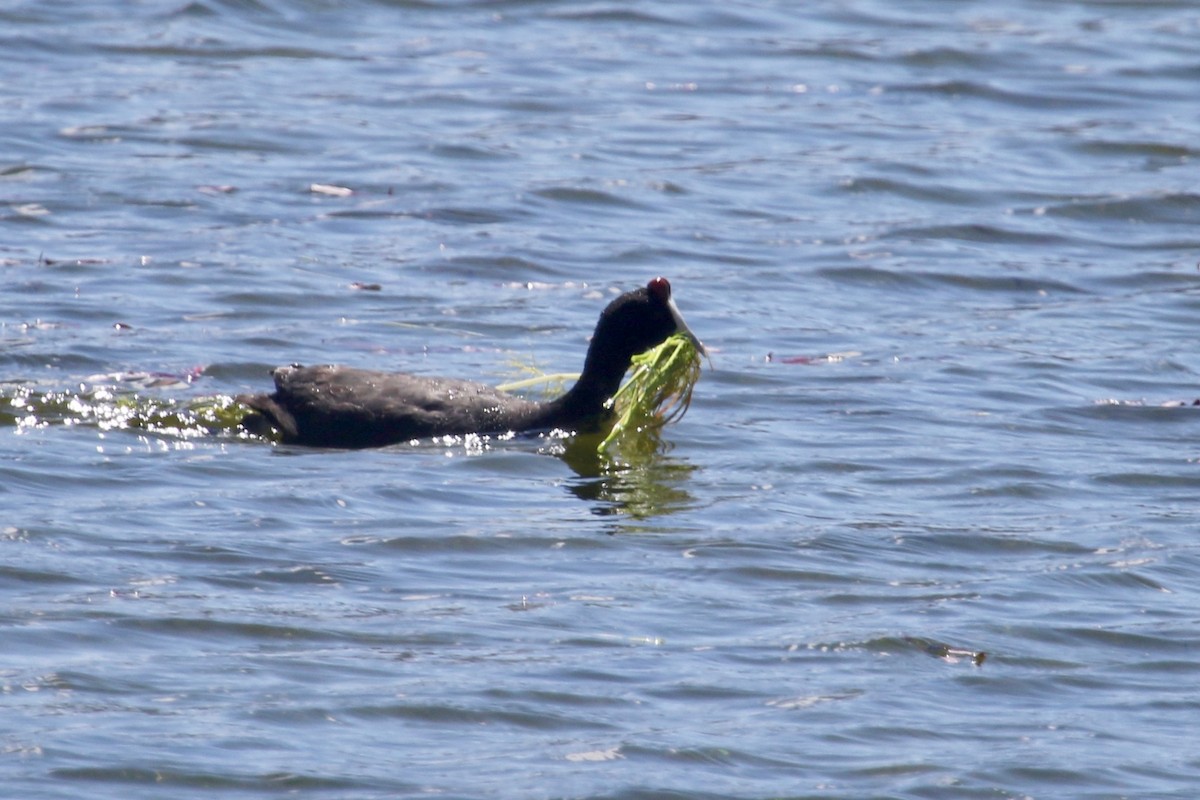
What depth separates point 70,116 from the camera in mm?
16359

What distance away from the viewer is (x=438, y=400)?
9594mm

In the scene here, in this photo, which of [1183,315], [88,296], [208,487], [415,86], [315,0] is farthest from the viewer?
[315,0]

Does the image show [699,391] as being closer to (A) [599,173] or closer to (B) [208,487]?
(B) [208,487]

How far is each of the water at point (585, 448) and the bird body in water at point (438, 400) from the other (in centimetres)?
14

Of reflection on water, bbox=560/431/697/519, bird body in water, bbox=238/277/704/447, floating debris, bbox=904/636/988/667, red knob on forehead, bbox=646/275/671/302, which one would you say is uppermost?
red knob on forehead, bbox=646/275/671/302

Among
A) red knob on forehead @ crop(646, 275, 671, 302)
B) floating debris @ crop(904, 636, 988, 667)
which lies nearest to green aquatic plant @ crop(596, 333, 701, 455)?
red knob on forehead @ crop(646, 275, 671, 302)

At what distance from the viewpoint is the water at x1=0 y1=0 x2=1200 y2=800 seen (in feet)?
20.0

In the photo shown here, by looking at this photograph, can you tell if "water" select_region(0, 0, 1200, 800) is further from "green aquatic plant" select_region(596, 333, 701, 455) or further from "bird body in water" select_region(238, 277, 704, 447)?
"green aquatic plant" select_region(596, 333, 701, 455)

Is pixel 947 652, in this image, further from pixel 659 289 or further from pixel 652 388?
pixel 659 289

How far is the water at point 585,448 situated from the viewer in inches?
240

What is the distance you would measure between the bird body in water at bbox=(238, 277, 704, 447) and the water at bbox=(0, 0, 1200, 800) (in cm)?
14

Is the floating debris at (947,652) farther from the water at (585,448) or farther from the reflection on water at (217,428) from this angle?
the reflection on water at (217,428)

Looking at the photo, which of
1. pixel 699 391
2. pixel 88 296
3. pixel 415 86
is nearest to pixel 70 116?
pixel 415 86

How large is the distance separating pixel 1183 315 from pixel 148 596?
7571mm
